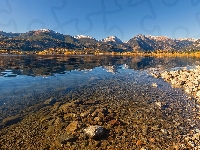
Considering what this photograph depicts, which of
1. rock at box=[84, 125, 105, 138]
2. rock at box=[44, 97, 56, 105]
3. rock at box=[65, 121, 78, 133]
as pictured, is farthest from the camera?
rock at box=[44, 97, 56, 105]

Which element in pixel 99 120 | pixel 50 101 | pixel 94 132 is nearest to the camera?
pixel 94 132

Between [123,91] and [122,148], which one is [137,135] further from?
[123,91]

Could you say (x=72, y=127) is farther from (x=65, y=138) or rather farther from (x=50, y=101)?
(x=50, y=101)

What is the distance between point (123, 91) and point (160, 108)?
907 cm

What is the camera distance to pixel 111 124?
1723cm

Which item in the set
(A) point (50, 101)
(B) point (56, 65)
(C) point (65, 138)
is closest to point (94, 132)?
(C) point (65, 138)

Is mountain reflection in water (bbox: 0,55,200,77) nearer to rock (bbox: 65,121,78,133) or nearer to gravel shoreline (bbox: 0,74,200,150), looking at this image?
gravel shoreline (bbox: 0,74,200,150)

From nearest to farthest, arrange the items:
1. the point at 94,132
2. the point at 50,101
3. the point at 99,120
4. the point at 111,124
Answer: the point at 94,132
the point at 111,124
the point at 99,120
the point at 50,101

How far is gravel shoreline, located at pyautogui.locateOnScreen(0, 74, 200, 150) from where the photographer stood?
13.9 metres

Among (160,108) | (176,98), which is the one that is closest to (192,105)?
(176,98)

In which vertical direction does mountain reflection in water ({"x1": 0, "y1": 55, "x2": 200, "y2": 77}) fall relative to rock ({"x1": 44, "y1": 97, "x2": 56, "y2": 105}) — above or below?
above

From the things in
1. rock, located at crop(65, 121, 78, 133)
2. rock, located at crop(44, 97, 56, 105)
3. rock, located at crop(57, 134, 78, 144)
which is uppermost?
rock, located at crop(44, 97, 56, 105)

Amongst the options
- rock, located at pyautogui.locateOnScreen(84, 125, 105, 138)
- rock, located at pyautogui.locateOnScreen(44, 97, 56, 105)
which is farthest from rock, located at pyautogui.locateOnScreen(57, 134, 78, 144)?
rock, located at pyautogui.locateOnScreen(44, 97, 56, 105)

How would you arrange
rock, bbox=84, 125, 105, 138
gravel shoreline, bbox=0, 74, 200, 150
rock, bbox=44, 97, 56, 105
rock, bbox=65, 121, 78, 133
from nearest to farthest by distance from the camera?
gravel shoreline, bbox=0, 74, 200, 150, rock, bbox=84, 125, 105, 138, rock, bbox=65, 121, 78, 133, rock, bbox=44, 97, 56, 105
